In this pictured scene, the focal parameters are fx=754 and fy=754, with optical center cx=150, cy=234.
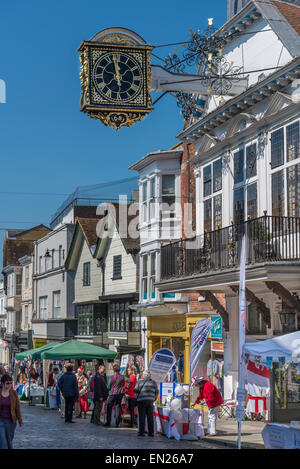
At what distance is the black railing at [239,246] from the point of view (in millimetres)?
17203

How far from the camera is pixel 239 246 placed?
18312mm

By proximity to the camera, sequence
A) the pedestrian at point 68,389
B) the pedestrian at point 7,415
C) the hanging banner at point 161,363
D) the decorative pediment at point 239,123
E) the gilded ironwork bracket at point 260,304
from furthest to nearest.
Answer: the pedestrian at point 68,389 < the decorative pediment at point 239,123 < the gilded ironwork bracket at point 260,304 < the hanging banner at point 161,363 < the pedestrian at point 7,415

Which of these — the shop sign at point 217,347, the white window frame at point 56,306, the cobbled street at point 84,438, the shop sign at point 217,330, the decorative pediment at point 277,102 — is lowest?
the cobbled street at point 84,438

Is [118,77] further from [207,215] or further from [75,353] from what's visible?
[75,353]

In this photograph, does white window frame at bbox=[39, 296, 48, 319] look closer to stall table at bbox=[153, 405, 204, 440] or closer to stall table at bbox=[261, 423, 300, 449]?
stall table at bbox=[153, 405, 204, 440]

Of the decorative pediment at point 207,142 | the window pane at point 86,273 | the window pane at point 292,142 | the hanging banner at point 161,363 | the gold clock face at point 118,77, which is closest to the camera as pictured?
the window pane at point 292,142

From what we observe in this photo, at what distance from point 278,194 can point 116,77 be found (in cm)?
488

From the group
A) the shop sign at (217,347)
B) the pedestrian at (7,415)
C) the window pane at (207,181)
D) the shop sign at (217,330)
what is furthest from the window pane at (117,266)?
the pedestrian at (7,415)

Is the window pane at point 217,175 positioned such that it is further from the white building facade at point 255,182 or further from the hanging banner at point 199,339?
the hanging banner at point 199,339

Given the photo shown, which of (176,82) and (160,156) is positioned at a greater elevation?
(160,156)

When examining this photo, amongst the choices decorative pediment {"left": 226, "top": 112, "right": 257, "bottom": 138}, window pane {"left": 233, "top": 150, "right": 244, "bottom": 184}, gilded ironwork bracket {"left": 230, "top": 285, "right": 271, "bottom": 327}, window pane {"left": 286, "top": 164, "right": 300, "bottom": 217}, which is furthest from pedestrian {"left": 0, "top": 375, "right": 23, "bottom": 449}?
decorative pediment {"left": 226, "top": 112, "right": 257, "bottom": 138}

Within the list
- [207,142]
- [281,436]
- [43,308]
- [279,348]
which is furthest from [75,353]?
[43,308]

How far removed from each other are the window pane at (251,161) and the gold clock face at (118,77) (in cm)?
362
